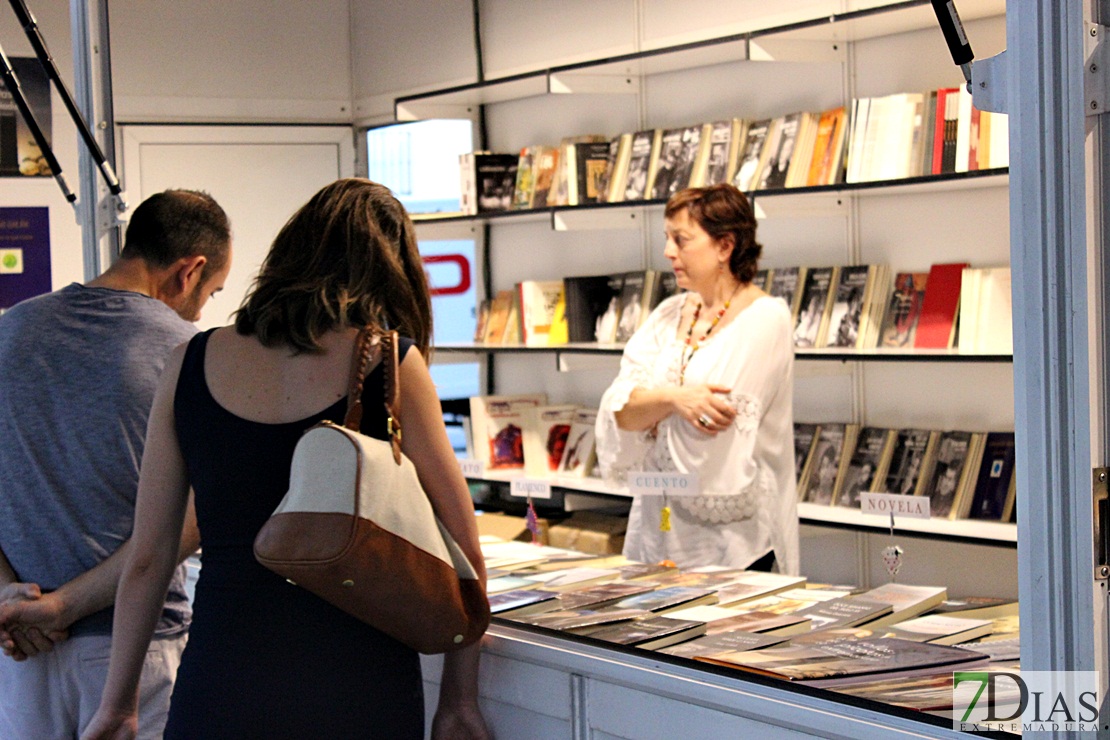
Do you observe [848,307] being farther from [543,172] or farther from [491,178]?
[491,178]

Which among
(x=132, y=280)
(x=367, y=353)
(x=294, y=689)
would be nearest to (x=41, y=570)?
(x=132, y=280)

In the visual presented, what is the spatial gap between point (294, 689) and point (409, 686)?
17 centimetres

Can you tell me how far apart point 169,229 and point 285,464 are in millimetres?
954

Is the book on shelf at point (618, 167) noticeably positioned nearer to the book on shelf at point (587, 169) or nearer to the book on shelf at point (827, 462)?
the book on shelf at point (587, 169)

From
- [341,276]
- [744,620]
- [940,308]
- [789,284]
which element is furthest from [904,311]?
[341,276]

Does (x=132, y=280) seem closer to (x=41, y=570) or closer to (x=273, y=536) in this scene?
(x=41, y=570)

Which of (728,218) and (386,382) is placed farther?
(728,218)

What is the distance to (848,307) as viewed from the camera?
12.8ft

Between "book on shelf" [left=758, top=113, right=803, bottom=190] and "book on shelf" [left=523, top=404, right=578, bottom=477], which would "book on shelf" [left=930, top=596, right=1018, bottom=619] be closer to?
"book on shelf" [left=758, top=113, right=803, bottom=190]

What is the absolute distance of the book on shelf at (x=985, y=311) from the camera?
3.54 meters

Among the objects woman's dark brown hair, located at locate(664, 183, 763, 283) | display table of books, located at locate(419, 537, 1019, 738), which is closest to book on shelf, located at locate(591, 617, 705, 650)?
display table of books, located at locate(419, 537, 1019, 738)

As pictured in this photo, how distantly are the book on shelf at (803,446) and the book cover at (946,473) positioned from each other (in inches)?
16.4

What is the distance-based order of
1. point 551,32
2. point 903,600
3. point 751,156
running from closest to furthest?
point 903,600
point 751,156
point 551,32

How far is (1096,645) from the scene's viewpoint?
1.30m
